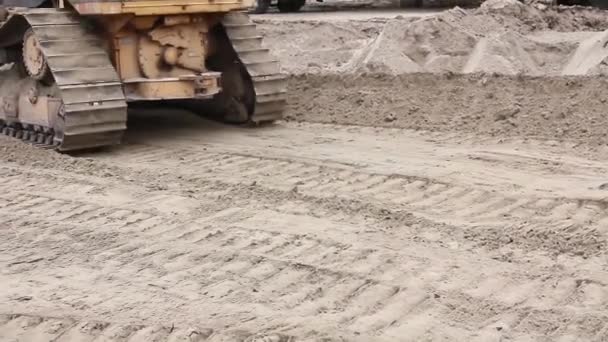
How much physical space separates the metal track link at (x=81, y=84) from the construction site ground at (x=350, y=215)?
205mm

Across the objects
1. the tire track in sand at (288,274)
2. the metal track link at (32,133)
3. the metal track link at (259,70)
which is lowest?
the metal track link at (32,133)

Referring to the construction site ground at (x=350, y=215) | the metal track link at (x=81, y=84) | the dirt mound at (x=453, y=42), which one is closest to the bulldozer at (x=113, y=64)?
the metal track link at (x=81, y=84)

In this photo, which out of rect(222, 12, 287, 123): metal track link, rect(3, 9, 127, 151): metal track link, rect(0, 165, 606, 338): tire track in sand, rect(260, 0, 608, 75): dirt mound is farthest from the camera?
rect(260, 0, 608, 75): dirt mound

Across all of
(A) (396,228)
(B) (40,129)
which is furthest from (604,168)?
(B) (40,129)

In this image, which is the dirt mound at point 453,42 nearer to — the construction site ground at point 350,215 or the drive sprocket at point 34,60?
the construction site ground at point 350,215

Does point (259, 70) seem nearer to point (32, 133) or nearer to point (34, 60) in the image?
point (34, 60)

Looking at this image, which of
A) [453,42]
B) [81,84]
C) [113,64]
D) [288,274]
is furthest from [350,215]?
[453,42]

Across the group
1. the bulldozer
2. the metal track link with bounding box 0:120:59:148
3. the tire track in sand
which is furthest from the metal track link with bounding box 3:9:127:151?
the tire track in sand

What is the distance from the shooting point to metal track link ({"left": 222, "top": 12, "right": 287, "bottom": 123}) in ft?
29.0

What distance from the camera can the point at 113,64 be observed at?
26.8 feet

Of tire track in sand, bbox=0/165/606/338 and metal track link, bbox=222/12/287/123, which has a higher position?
metal track link, bbox=222/12/287/123

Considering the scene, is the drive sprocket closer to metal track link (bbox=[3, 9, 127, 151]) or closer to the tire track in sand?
metal track link (bbox=[3, 9, 127, 151])

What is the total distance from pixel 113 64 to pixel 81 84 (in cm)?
56

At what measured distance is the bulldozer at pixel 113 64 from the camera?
7.74 m
